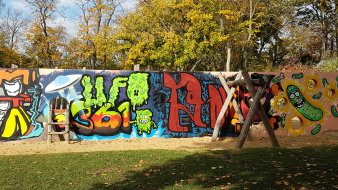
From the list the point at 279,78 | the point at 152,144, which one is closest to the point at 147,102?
the point at 152,144

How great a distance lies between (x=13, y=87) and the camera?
32.1ft

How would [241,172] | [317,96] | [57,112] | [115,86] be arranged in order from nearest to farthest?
[241,172], [57,112], [115,86], [317,96]

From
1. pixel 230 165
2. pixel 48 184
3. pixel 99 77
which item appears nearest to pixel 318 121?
pixel 230 165

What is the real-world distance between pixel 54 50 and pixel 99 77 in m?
29.4

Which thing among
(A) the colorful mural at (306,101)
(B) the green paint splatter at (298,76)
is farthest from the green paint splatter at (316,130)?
(B) the green paint splatter at (298,76)

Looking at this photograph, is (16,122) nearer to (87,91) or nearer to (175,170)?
(87,91)

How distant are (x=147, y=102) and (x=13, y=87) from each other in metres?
4.13

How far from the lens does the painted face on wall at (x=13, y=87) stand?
32.0 feet

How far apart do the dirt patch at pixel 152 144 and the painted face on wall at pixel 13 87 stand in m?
1.48

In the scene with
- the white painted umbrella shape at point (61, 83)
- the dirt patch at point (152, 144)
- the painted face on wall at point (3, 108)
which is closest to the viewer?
the dirt patch at point (152, 144)

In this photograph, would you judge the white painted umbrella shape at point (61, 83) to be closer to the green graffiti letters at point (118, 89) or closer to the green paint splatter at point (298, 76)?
the green graffiti letters at point (118, 89)

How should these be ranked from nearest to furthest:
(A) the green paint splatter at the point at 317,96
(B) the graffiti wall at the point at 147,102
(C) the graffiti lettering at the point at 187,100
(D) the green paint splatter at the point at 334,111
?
(B) the graffiti wall at the point at 147,102
(C) the graffiti lettering at the point at 187,100
(A) the green paint splatter at the point at 317,96
(D) the green paint splatter at the point at 334,111

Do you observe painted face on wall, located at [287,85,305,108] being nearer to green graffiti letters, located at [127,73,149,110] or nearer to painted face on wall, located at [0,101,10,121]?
green graffiti letters, located at [127,73,149,110]

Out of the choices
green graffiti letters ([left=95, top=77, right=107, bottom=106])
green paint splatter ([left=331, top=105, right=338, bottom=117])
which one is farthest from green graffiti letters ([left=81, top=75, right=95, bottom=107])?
green paint splatter ([left=331, top=105, right=338, bottom=117])
